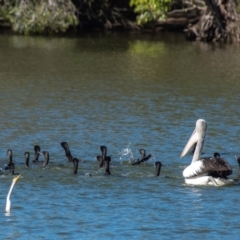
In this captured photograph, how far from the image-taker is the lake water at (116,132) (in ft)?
38.8

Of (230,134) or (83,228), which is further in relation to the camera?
(230,134)

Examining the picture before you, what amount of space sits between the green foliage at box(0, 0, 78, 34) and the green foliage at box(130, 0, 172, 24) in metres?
2.42

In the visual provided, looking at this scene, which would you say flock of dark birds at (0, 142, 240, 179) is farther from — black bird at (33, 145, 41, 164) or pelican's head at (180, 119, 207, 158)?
pelican's head at (180, 119, 207, 158)

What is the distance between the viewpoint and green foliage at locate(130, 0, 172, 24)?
35275mm

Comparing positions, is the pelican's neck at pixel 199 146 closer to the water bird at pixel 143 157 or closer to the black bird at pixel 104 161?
the water bird at pixel 143 157

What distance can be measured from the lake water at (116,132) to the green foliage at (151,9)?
7.80ft

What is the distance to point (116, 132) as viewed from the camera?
17.8 metres

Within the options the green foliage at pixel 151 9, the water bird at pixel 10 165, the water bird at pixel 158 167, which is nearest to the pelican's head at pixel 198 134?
the water bird at pixel 158 167

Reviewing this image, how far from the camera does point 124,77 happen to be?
84.1 ft

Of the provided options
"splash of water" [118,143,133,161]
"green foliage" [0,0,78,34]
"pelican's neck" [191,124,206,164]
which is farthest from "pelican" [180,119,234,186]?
"green foliage" [0,0,78,34]

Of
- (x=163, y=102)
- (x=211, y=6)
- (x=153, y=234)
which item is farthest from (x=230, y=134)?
(x=211, y=6)

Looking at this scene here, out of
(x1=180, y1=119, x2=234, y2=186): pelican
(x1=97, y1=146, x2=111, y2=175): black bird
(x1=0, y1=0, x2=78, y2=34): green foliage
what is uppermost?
(x1=180, y1=119, x2=234, y2=186): pelican

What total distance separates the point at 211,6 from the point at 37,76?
12.2 metres

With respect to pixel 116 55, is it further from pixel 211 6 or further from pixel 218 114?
pixel 218 114
